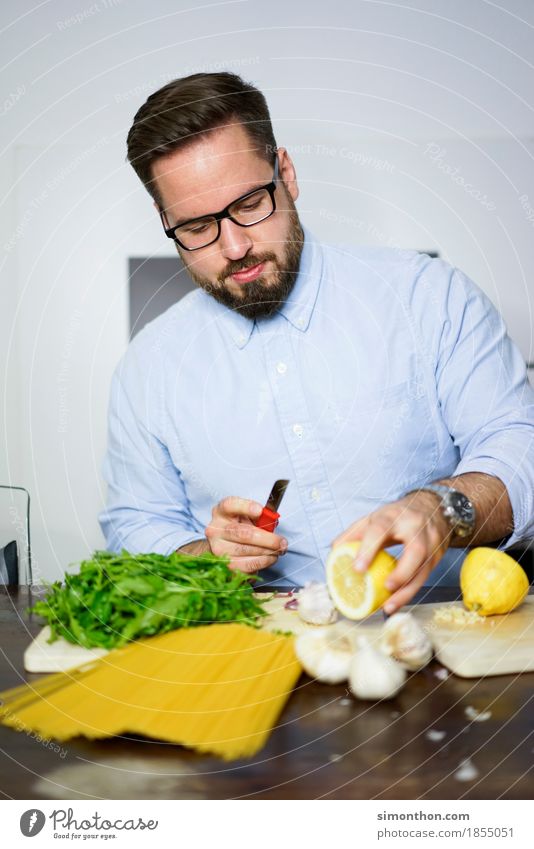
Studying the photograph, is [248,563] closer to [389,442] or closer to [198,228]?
[389,442]

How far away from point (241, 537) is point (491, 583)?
0.87 ft

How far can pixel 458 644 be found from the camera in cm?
68

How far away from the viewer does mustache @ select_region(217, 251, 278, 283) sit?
3.55 ft

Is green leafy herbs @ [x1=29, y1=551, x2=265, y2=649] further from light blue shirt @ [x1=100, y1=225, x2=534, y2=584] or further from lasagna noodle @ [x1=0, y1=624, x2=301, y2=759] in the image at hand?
light blue shirt @ [x1=100, y1=225, x2=534, y2=584]

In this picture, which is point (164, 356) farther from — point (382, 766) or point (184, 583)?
point (382, 766)

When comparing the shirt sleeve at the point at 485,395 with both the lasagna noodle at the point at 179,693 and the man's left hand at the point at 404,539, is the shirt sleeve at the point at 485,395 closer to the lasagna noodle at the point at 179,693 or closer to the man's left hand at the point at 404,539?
the man's left hand at the point at 404,539

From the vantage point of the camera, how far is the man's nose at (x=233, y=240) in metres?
1.04

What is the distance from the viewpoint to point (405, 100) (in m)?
1.32

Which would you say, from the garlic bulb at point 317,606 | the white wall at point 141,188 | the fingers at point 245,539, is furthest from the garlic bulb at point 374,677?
the white wall at point 141,188

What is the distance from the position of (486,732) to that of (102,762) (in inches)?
10.0

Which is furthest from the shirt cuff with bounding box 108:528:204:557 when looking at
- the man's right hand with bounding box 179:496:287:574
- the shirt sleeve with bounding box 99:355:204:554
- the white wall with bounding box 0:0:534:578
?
the white wall with bounding box 0:0:534:578

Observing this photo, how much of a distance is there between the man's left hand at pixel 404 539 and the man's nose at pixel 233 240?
46cm

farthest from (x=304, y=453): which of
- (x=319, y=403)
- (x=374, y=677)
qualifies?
(x=374, y=677)

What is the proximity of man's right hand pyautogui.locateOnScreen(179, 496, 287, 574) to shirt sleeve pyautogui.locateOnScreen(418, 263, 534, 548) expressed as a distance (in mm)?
224
